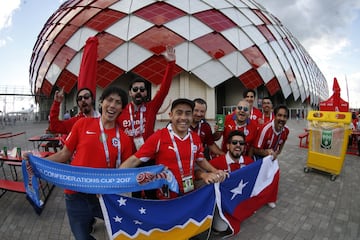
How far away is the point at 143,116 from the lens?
254 centimetres

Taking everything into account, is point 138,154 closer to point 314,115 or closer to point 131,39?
point 314,115

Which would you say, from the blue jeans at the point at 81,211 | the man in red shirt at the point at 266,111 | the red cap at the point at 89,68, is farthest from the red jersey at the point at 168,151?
the man in red shirt at the point at 266,111

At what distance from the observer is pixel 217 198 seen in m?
2.27

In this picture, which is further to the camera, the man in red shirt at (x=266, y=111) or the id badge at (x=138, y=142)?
the man in red shirt at (x=266, y=111)

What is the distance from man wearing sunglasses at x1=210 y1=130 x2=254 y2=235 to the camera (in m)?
2.59

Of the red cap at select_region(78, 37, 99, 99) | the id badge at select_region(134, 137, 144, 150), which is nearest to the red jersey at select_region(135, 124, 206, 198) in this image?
the id badge at select_region(134, 137, 144, 150)

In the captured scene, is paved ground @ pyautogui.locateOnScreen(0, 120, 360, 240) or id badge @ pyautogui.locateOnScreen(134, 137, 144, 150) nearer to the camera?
id badge @ pyautogui.locateOnScreen(134, 137, 144, 150)

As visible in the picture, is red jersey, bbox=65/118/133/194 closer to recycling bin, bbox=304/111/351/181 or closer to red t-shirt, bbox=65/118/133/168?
red t-shirt, bbox=65/118/133/168

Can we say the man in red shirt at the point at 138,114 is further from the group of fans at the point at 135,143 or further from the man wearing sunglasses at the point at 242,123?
the man wearing sunglasses at the point at 242,123

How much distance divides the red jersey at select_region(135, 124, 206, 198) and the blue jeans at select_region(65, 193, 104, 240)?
59 cm

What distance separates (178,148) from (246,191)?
54.4 inches

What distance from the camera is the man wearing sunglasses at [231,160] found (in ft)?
8.50

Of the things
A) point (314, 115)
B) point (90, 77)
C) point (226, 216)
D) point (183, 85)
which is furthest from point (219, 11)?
point (226, 216)

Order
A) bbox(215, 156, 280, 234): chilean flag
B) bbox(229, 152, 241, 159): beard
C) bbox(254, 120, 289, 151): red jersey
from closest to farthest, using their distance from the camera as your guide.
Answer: bbox(215, 156, 280, 234): chilean flag < bbox(229, 152, 241, 159): beard < bbox(254, 120, 289, 151): red jersey
